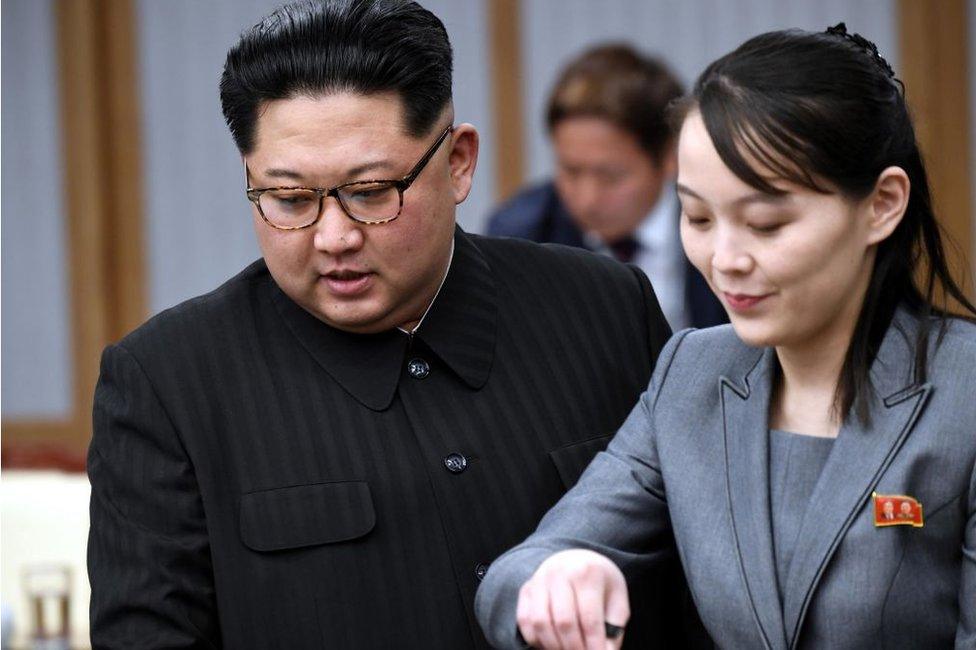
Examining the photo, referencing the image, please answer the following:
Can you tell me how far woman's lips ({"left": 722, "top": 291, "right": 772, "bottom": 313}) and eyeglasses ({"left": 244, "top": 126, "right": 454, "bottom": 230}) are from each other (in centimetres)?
47

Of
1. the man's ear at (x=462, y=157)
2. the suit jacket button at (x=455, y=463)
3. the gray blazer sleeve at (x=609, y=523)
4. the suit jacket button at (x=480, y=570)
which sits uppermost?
the man's ear at (x=462, y=157)

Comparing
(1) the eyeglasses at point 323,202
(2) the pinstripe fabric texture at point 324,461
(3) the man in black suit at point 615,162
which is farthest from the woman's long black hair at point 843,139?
(3) the man in black suit at point 615,162

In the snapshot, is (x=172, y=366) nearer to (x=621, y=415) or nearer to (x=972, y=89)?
(x=621, y=415)

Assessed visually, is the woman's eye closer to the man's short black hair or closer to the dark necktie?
the man's short black hair

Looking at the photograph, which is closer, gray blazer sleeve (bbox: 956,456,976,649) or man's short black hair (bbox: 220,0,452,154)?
gray blazer sleeve (bbox: 956,456,976,649)

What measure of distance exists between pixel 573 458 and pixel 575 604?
496 millimetres

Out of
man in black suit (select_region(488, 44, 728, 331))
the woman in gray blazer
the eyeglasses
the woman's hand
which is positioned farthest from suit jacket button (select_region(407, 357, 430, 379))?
man in black suit (select_region(488, 44, 728, 331))

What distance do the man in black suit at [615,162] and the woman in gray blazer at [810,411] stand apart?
2031mm

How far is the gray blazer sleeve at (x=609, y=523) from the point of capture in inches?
68.4

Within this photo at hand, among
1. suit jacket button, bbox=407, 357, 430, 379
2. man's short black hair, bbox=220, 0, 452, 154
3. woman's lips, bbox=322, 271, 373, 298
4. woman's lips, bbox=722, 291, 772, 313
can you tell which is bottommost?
suit jacket button, bbox=407, 357, 430, 379

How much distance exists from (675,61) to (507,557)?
14.2ft

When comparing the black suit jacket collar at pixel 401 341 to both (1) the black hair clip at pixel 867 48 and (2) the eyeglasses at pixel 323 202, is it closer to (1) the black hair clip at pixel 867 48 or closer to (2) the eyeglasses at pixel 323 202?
(2) the eyeglasses at pixel 323 202

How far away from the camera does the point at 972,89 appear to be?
5.66 m

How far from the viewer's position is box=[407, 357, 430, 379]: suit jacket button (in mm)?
2146
